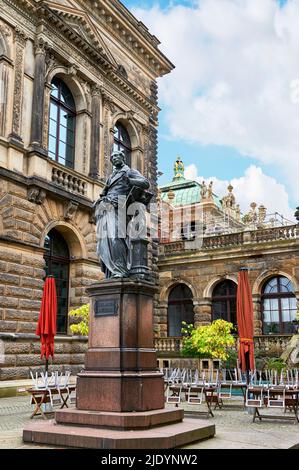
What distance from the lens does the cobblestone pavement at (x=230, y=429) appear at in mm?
7312

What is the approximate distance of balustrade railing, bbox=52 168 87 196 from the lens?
18.4 metres

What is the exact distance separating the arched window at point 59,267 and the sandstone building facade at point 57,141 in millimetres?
37

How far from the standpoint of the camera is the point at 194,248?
26062 mm

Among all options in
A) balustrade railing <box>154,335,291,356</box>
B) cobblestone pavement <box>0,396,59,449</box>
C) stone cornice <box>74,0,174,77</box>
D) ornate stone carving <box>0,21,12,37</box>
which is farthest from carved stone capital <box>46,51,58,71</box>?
balustrade railing <box>154,335,291,356</box>

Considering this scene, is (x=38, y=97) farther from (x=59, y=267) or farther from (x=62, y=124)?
(x=59, y=267)

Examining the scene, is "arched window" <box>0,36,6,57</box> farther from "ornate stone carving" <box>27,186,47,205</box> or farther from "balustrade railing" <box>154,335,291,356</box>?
"balustrade railing" <box>154,335,291,356</box>

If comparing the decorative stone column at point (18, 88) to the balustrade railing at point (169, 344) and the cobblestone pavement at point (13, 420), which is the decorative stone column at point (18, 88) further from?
the balustrade railing at point (169, 344)

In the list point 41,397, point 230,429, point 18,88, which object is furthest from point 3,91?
point 230,429

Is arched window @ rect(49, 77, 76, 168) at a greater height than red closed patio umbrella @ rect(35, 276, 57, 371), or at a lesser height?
greater

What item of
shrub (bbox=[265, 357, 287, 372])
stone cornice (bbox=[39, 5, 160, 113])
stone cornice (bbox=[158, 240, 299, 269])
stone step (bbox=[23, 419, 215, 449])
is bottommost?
stone step (bbox=[23, 419, 215, 449])

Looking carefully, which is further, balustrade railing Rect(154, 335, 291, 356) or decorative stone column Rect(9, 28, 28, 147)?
balustrade railing Rect(154, 335, 291, 356)

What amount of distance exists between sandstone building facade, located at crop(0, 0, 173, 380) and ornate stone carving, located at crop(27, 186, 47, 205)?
0.03m

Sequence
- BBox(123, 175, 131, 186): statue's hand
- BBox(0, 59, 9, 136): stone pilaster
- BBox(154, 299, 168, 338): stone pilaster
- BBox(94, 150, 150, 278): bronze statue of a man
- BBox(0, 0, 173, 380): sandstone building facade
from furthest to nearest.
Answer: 1. BBox(154, 299, 168, 338): stone pilaster
2. BBox(0, 59, 9, 136): stone pilaster
3. BBox(0, 0, 173, 380): sandstone building facade
4. BBox(123, 175, 131, 186): statue's hand
5. BBox(94, 150, 150, 278): bronze statue of a man

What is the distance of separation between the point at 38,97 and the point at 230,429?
12.6 m
